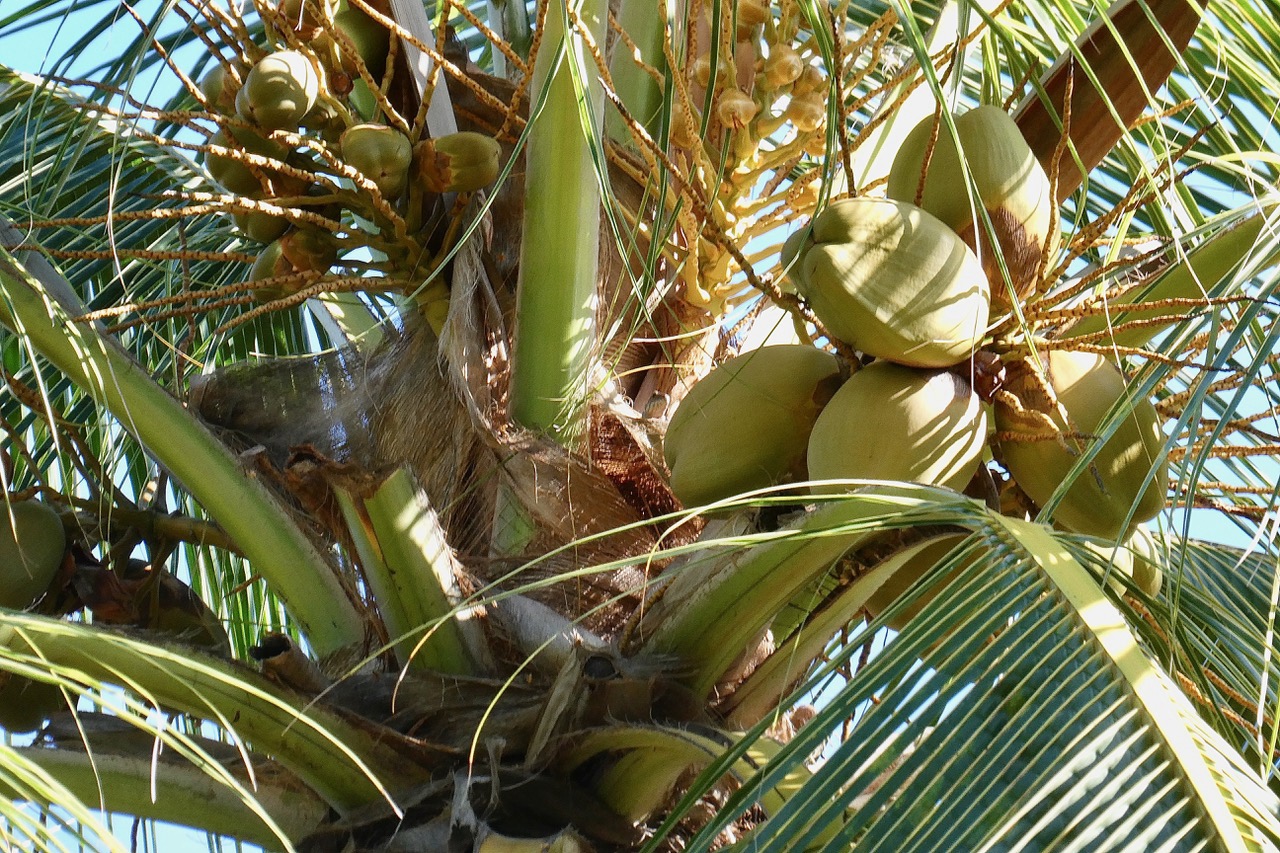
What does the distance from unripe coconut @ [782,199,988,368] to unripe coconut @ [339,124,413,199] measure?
1.86ft

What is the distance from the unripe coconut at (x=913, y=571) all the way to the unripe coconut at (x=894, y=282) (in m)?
0.17

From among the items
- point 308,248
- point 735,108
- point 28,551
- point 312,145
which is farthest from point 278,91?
point 28,551

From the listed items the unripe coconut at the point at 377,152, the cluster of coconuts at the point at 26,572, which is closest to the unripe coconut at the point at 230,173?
the unripe coconut at the point at 377,152

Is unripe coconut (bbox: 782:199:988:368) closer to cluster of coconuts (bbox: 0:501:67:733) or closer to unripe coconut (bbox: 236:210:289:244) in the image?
unripe coconut (bbox: 236:210:289:244)

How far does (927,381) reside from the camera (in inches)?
48.5

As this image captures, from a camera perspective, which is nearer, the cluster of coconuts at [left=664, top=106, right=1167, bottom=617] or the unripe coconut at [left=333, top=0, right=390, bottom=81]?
the cluster of coconuts at [left=664, top=106, right=1167, bottom=617]

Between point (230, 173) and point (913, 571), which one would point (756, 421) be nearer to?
point (913, 571)

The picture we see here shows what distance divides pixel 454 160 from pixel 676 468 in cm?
50

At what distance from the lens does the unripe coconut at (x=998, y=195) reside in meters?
1.33

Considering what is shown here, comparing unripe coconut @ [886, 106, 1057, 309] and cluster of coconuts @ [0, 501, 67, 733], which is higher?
cluster of coconuts @ [0, 501, 67, 733]

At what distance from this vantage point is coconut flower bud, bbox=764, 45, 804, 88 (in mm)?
1521

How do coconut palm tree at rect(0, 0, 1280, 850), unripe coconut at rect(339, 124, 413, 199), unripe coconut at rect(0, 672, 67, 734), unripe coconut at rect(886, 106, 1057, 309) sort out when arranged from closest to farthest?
coconut palm tree at rect(0, 0, 1280, 850) < unripe coconut at rect(886, 106, 1057, 309) < unripe coconut at rect(339, 124, 413, 199) < unripe coconut at rect(0, 672, 67, 734)

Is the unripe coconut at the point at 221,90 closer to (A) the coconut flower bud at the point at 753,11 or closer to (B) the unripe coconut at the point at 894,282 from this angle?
(A) the coconut flower bud at the point at 753,11

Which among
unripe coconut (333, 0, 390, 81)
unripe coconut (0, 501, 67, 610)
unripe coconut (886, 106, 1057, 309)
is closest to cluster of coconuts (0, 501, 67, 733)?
unripe coconut (0, 501, 67, 610)
